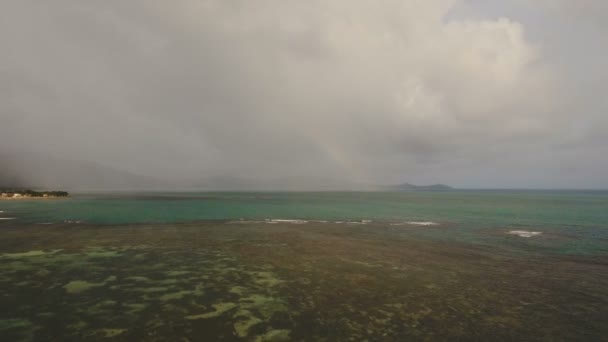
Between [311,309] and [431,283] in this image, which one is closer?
[311,309]

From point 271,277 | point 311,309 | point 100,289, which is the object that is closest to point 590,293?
point 311,309

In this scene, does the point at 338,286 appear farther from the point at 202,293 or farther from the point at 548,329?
the point at 548,329

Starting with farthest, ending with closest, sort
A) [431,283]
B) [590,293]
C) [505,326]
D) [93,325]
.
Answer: [431,283]
[590,293]
[505,326]
[93,325]

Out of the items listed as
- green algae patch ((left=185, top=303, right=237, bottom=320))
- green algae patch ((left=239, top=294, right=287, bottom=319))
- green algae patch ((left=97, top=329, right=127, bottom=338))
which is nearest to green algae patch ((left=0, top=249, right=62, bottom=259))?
green algae patch ((left=97, top=329, right=127, bottom=338))

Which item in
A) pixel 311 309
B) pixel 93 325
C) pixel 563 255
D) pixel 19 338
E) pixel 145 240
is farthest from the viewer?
pixel 145 240

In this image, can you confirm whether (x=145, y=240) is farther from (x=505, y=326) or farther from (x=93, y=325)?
(x=505, y=326)

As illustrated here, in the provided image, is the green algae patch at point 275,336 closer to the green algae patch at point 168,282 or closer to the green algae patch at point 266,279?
the green algae patch at point 266,279
